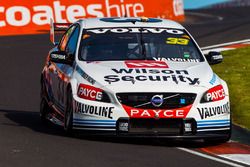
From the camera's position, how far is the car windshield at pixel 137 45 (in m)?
13.1

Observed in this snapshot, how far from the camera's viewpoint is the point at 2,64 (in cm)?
2364

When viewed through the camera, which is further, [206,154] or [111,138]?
[111,138]

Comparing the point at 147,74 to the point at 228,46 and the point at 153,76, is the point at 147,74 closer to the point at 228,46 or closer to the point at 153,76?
the point at 153,76

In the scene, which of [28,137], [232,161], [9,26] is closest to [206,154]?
[232,161]

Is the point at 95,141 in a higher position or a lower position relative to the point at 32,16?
higher

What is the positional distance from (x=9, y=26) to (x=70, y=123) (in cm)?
2008

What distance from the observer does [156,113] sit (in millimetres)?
11742

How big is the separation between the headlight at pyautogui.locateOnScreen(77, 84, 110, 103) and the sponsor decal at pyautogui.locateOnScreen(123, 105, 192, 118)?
0.27 m

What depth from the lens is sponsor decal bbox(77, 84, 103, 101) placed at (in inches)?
466

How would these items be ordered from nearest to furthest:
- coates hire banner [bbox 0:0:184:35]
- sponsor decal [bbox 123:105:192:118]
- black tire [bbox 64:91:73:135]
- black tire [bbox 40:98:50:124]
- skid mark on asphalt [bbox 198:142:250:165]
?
skid mark on asphalt [bbox 198:142:250:165]
sponsor decal [bbox 123:105:192:118]
black tire [bbox 64:91:73:135]
black tire [bbox 40:98:50:124]
coates hire banner [bbox 0:0:184:35]

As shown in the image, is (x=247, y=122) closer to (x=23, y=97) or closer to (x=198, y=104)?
(x=198, y=104)

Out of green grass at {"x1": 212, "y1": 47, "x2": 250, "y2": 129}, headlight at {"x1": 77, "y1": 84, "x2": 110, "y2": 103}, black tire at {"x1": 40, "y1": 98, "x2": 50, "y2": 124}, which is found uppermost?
headlight at {"x1": 77, "y1": 84, "x2": 110, "y2": 103}

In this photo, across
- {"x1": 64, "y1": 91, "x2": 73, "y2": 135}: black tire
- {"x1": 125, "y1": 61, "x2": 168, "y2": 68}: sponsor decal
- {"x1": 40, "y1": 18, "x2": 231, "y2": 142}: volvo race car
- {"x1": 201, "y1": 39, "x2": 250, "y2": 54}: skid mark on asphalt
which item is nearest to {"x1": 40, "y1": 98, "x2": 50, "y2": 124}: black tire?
{"x1": 40, "y1": 18, "x2": 231, "y2": 142}: volvo race car

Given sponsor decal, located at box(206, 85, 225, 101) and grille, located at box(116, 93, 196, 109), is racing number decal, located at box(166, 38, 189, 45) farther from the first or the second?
grille, located at box(116, 93, 196, 109)
